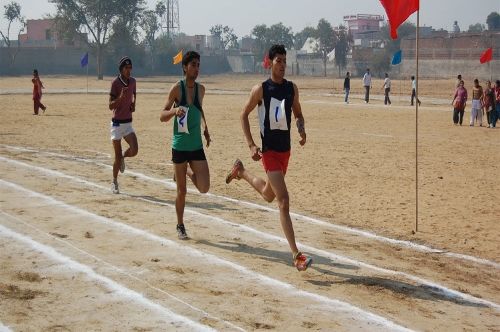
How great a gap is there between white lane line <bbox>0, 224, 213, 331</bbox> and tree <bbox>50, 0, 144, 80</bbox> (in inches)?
3569

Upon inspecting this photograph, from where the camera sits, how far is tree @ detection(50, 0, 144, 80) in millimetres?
97500

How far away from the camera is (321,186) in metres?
13.5

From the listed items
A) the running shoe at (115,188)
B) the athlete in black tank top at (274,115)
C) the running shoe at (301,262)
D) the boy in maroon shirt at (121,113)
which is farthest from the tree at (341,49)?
the running shoe at (301,262)

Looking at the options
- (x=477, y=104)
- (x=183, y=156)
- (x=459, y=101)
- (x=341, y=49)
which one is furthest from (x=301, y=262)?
(x=341, y=49)

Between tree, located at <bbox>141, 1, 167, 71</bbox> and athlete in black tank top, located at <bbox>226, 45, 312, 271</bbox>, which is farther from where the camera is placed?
tree, located at <bbox>141, 1, 167, 71</bbox>

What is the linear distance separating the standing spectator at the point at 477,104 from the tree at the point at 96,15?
73870 millimetres

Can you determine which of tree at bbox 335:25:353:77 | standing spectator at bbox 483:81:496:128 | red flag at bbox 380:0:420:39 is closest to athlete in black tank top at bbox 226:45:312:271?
red flag at bbox 380:0:420:39

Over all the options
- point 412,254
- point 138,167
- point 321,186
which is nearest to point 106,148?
point 138,167

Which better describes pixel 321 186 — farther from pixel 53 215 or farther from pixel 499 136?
pixel 499 136

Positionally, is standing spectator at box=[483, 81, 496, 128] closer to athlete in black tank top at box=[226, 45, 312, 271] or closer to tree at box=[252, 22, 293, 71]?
athlete in black tank top at box=[226, 45, 312, 271]

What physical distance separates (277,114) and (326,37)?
127 metres

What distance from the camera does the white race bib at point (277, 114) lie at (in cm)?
763

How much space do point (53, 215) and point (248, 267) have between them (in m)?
3.35

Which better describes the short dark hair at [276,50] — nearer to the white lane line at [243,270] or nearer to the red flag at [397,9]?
the white lane line at [243,270]
